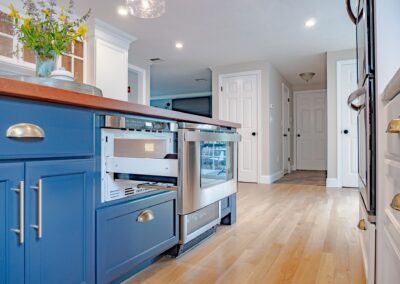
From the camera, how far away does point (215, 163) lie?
172cm

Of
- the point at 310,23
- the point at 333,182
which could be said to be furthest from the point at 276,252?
the point at 333,182

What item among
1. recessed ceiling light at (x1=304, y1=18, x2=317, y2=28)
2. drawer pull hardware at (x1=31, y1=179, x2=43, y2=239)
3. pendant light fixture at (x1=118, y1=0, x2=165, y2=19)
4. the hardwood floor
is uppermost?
recessed ceiling light at (x1=304, y1=18, x2=317, y2=28)

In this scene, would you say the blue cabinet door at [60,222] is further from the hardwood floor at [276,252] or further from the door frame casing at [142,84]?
the door frame casing at [142,84]

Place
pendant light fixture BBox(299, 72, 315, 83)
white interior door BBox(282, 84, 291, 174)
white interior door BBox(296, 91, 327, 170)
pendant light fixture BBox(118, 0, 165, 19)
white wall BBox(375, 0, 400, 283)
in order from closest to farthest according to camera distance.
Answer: white wall BBox(375, 0, 400, 283)
pendant light fixture BBox(118, 0, 165, 19)
pendant light fixture BBox(299, 72, 315, 83)
white interior door BBox(282, 84, 291, 174)
white interior door BBox(296, 91, 327, 170)

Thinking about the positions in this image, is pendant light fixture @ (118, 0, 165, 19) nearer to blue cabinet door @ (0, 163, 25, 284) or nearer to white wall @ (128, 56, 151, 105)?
white wall @ (128, 56, 151, 105)

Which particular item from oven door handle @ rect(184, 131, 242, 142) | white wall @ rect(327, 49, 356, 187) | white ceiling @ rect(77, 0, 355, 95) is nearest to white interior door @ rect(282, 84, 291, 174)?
white ceiling @ rect(77, 0, 355, 95)

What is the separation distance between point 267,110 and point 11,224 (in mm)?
4541

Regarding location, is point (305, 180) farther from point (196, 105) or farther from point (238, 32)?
point (196, 105)

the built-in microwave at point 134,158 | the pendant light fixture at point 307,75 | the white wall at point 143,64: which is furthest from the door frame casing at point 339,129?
the built-in microwave at point 134,158

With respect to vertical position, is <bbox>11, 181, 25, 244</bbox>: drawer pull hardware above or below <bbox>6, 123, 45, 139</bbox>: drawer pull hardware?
below

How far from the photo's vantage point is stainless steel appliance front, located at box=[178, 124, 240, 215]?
1.22 m

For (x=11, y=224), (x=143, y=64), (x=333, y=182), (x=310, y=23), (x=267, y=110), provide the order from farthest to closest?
(x=143, y=64)
(x=267, y=110)
(x=333, y=182)
(x=310, y=23)
(x=11, y=224)

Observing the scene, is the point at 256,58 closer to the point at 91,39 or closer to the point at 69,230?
the point at 91,39

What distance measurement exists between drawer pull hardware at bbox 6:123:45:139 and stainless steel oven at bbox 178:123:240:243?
565 mm
